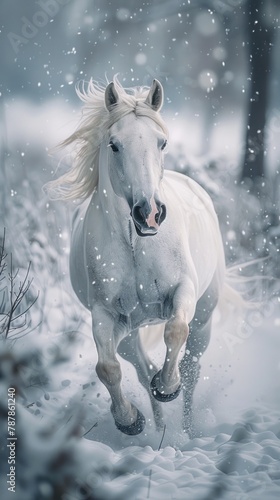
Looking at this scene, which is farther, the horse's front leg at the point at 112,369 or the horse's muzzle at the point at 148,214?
the horse's front leg at the point at 112,369

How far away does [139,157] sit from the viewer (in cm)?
155

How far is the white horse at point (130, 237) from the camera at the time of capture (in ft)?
5.15

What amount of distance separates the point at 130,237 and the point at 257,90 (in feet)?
4.42

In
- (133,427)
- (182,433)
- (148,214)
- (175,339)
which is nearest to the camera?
(148,214)

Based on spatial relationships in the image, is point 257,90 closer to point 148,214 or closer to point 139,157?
point 139,157

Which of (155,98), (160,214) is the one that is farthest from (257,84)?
(160,214)

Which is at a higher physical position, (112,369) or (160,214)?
(160,214)

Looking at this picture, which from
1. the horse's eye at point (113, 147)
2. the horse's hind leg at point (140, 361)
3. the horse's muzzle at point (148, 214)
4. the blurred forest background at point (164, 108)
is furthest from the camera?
the blurred forest background at point (164, 108)

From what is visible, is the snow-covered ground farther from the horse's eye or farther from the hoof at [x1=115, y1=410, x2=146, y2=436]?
the horse's eye

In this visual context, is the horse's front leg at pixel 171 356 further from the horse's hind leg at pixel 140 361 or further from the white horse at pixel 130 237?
the horse's hind leg at pixel 140 361

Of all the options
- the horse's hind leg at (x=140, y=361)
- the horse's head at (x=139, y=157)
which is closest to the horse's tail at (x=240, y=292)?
the horse's hind leg at (x=140, y=361)

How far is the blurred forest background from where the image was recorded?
2562 millimetres

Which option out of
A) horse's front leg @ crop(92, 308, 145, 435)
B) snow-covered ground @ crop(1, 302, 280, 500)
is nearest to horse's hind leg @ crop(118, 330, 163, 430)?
snow-covered ground @ crop(1, 302, 280, 500)

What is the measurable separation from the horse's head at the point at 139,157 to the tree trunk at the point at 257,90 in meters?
1.14
